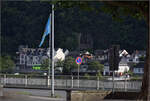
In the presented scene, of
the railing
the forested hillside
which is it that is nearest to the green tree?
the railing

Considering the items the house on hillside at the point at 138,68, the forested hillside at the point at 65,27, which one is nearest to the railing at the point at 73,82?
the house on hillside at the point at 138,68

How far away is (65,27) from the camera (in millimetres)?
70625

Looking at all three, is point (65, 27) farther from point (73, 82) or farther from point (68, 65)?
point (73, 82)

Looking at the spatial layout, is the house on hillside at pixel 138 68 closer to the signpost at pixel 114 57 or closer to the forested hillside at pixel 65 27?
the forested hillside at pixel 65 27

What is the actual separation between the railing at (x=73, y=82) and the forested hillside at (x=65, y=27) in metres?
20.8

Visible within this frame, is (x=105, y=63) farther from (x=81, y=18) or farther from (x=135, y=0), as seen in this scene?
(x=135, y=0)

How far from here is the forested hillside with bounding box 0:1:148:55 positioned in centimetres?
5922

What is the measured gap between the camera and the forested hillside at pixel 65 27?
5922 cm

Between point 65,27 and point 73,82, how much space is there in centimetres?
3920

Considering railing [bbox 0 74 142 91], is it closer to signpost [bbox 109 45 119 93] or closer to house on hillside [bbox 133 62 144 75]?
signpost [bbox 109 45 119 93]

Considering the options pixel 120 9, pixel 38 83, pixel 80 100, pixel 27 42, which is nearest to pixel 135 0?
pixel 120 9

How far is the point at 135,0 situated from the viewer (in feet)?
35.8

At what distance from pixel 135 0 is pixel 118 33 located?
49.1m

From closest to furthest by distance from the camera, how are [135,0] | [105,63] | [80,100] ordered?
[135,0], [80,100], [105,63]
